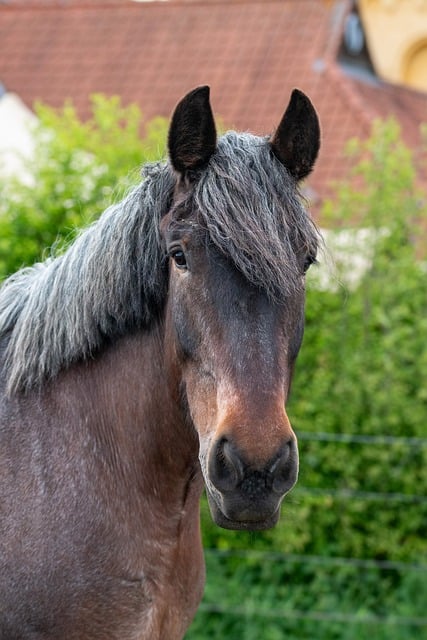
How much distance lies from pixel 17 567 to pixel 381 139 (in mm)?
5764

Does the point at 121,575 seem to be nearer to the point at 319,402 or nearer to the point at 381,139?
the point at 319,402

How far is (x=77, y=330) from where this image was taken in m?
3.19

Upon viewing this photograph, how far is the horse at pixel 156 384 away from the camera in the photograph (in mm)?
2748

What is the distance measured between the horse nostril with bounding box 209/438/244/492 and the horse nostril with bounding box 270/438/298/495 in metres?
0.10

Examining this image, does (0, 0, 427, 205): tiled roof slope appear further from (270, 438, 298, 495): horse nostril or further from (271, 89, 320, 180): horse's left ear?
(270, 438, 298, 495): horse nostril

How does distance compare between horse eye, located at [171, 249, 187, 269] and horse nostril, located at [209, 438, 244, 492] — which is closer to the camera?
horse nostril, located at [209, 438, 244, 492]

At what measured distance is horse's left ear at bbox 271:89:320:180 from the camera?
120 inches

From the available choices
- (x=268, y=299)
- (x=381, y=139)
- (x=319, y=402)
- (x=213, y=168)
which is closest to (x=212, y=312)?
(x=268, y=299)

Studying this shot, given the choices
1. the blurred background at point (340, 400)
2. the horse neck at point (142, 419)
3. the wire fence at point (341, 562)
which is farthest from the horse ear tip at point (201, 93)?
the wire fence at point (341, 562)

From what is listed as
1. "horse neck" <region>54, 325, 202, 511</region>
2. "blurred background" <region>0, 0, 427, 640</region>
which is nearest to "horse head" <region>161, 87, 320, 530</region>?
"horse neck" <region>54, 325, 202, 511</region>

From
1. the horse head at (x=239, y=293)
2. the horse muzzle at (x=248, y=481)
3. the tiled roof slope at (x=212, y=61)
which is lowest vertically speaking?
the horse muzzle at (x=248, y=481)

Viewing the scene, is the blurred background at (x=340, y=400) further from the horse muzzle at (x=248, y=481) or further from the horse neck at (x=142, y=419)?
the horse muzzle at (x=248, y=481)

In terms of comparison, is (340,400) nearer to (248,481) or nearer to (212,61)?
(248,481)

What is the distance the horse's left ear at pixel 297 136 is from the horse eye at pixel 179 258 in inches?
18.4
